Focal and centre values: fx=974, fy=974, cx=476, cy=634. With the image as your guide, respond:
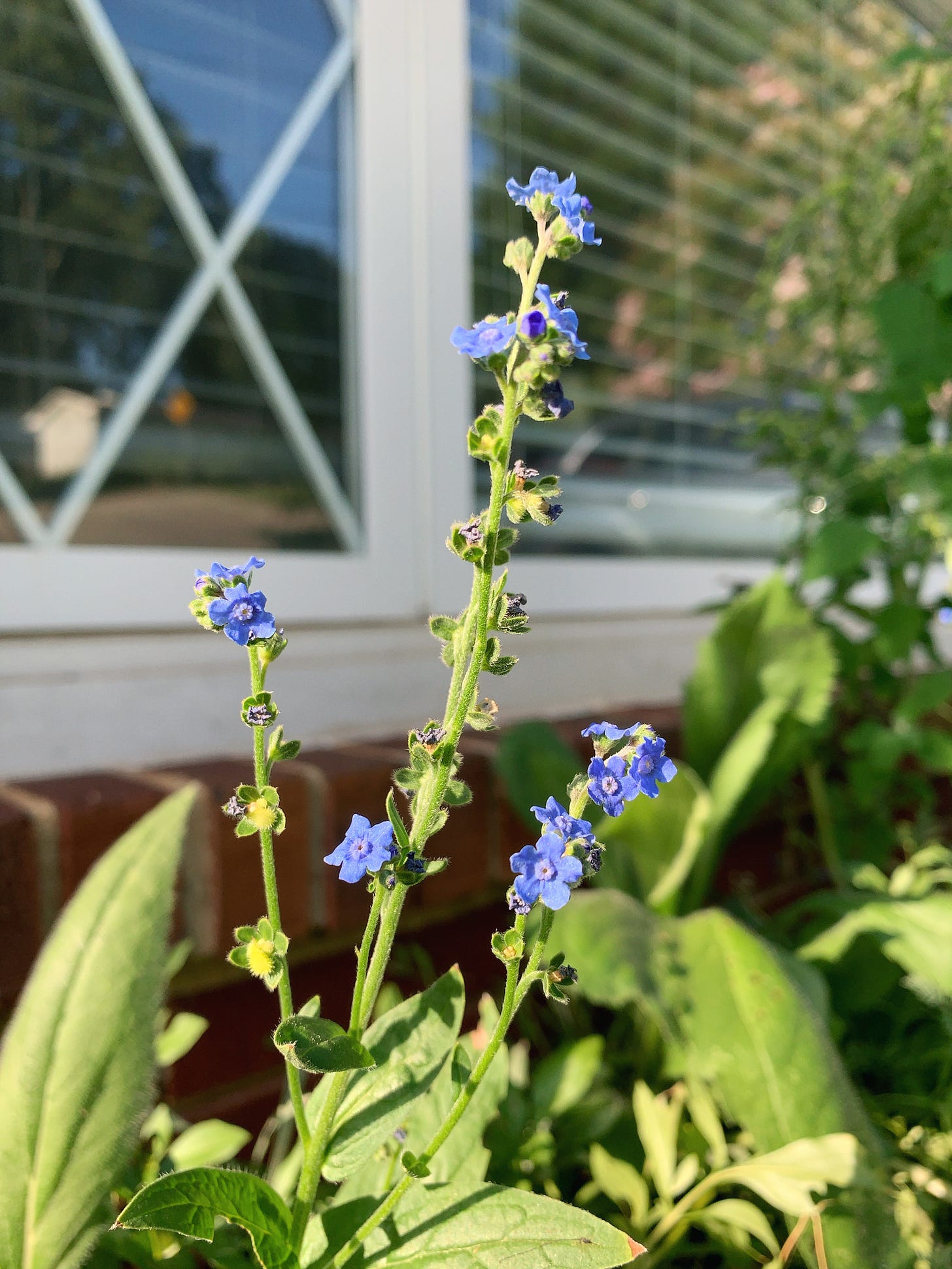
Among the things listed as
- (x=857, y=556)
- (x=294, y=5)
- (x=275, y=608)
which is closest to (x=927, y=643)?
(x=857, y=556)

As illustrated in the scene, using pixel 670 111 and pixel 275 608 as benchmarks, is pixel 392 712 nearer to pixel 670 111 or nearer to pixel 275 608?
pixel 275 608

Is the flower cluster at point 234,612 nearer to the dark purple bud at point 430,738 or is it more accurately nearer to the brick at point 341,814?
the dark purple bud at point 430,738

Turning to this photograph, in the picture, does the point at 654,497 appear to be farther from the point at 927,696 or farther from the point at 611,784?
the point at 611,784

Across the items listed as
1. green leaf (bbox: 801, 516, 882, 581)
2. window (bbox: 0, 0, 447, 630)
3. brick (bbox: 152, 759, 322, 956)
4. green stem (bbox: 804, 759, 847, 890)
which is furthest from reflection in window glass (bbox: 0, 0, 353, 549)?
green stem (bbox: 804, 759, 847, 890)

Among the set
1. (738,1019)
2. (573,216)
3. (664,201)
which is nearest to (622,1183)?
(738,1019)

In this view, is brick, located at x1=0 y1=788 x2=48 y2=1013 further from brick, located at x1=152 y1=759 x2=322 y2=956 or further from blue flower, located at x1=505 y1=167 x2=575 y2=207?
blue flower, located at x1=505 y1=167 x2=575 y2=207

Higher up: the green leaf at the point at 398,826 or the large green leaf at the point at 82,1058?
the green leaf at the point at 398,826

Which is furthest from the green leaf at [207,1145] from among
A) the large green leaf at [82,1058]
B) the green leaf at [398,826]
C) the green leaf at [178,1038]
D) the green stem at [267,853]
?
the green leaf at [398,826]
